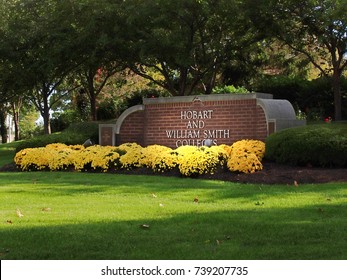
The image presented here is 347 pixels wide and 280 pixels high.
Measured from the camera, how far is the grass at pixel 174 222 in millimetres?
5918

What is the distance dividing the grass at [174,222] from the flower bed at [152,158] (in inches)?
80.5

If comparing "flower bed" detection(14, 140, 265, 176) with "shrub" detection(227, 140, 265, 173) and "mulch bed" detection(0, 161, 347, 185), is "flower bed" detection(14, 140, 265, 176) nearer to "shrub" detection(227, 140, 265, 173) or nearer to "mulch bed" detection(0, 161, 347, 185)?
"shrub" detection(227, 140, 265, 173)

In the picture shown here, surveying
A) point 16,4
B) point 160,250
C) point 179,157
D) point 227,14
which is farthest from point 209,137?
point 16,4

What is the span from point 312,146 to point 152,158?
3963mm

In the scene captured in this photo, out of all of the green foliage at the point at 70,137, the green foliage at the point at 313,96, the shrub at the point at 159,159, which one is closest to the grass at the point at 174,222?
the shrub at the point at 159,159

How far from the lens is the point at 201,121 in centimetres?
1744

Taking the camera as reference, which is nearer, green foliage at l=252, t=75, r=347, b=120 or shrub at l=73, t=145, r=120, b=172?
shrub at l=73, t=145, r=120, b=172

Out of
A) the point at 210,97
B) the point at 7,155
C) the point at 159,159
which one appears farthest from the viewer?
the point at 7,155

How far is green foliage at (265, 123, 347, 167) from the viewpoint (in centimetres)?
1323

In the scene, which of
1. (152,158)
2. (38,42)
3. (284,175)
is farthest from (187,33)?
(284,175)

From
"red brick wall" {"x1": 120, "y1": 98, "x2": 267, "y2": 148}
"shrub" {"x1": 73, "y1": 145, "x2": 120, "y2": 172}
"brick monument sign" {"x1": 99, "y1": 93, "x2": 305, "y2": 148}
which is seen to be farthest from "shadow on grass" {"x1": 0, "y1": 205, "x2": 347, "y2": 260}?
"red brick wall" {"x1": 120, "y1": 98, "x2": 267, "y2": 148}

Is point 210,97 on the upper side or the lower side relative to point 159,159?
upper

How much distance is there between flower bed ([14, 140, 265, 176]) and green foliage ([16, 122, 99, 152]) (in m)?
1.82

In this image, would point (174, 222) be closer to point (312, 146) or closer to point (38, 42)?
point (312, 146)
